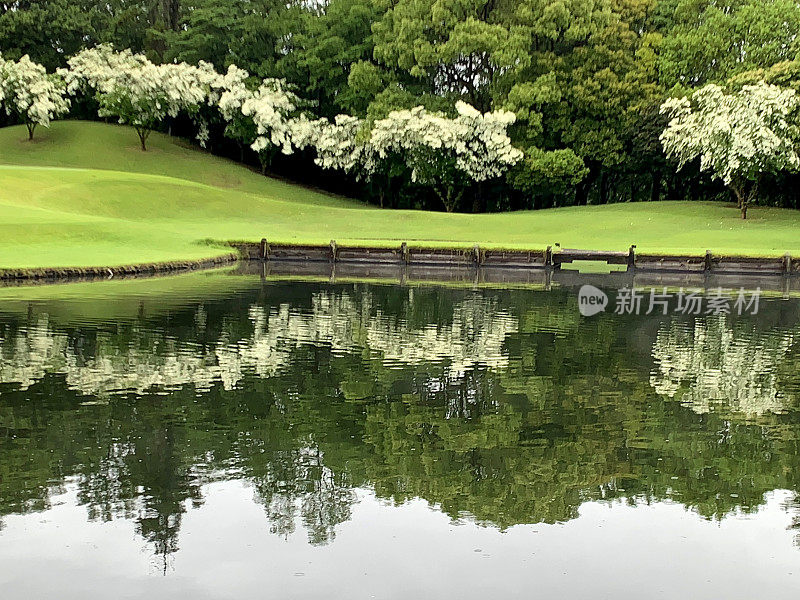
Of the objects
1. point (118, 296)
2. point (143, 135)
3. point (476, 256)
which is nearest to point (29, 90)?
point (143, 135)

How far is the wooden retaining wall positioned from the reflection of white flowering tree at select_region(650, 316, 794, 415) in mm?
16780

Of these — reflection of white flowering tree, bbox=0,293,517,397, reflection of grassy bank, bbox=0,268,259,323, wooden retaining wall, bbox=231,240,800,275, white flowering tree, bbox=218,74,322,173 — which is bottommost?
reflection of white flowering tree, bbox=0,293,517,397

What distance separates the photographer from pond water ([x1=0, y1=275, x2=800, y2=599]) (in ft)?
29.3

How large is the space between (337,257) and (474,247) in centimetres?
580

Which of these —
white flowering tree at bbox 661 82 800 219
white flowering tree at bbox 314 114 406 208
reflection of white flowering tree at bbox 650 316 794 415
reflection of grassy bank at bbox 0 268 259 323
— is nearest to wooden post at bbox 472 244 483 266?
reflection of grassy bank at bbox 0 268 259 323

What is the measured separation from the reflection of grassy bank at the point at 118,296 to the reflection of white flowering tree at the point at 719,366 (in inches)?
469

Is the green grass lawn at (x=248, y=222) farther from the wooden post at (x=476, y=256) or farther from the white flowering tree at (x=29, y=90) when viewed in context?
the white flowering tree at (x=29, y=90)

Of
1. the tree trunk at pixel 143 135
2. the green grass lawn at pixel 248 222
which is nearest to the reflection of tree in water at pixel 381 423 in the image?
the green grass lawn at pixel 248 222

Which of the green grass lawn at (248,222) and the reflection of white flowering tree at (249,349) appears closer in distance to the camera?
the reflection of white flowering tree at (249,349)

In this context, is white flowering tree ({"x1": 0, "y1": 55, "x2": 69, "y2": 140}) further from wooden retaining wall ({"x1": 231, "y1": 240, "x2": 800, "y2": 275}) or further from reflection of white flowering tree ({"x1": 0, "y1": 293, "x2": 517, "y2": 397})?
reflection of white flowering tree ({"x1": 0, "y1": 293, "x2": 517, "y2": 397})

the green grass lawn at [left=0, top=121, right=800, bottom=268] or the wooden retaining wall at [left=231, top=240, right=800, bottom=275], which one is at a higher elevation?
the green grass lawn at [left=0, top=121, right=800, bottom=268]

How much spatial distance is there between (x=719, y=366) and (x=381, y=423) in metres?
8.12

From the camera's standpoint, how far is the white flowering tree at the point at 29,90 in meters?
73.8

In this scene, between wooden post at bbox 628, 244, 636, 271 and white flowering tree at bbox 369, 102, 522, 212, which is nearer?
wooden post at bbox 628, 244, 636, 271
